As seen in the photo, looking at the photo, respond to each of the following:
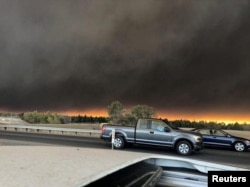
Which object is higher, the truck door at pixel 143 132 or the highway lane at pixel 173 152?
the truck door at pixel 143 132

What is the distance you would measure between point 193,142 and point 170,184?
45.8 ft

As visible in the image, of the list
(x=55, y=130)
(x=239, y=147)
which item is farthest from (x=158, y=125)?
(x=55, y=130)

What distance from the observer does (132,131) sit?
19.5m

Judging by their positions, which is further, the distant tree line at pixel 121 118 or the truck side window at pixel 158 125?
the distant tree line at pixel 121 118

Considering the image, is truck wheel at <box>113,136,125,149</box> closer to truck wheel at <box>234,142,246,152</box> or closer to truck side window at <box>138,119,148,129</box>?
truck side window at <box>138,119,148,129</box>

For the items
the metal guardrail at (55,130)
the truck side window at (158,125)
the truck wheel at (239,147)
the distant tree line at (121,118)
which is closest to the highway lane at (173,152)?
the truck wheel at (239,147)

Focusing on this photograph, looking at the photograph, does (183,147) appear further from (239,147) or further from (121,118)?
(121,118)

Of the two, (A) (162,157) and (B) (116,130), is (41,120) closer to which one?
(B) (116,130)

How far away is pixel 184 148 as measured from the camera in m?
18.0

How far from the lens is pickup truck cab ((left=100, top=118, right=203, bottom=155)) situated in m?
18.1

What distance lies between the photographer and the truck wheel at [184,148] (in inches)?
707

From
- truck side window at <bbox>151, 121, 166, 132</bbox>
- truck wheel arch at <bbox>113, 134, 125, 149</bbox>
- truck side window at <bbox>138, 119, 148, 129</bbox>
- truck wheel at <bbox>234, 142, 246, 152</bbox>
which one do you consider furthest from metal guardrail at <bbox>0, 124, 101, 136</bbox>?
truck wheel at <bbox>234, 142, 246, 152</bbox>

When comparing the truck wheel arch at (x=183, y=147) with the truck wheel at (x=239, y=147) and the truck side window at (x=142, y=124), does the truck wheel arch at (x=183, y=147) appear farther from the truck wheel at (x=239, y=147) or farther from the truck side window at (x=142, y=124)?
the truck wheel at (x=239, y=147)

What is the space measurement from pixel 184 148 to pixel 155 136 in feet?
5.76
